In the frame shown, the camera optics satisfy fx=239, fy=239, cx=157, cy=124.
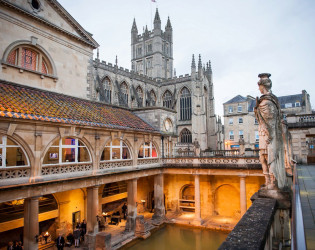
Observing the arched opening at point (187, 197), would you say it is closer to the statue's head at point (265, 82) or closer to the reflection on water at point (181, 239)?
the reflection on water at point (181, 239)

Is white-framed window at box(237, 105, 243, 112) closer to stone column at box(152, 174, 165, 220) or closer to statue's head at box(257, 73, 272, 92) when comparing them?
stone column at box(152, 174, 165, 220)

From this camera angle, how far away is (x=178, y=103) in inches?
2048

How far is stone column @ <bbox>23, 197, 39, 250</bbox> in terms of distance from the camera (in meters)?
12.4

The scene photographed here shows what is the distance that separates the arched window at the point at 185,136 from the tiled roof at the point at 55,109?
1152 inches

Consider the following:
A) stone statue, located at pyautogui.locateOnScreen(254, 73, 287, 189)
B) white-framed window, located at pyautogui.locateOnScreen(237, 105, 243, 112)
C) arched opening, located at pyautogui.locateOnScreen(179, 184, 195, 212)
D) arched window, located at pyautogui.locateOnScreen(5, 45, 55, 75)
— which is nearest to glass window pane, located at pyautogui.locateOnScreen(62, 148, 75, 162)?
arched window, located at pyautogui.locateOnScreen(5, 45, 55, 75)

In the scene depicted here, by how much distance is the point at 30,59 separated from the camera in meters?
16.4

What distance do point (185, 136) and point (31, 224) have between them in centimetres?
4036

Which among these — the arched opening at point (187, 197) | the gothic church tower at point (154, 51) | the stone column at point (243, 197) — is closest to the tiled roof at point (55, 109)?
the arched opening at point (187, 197)

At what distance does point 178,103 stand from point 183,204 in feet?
94.5

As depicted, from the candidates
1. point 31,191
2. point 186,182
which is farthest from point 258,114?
point 186,182

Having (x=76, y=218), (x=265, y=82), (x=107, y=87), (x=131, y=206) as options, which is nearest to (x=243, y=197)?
(x=131, y=206)

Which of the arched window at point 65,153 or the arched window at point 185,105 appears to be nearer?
the arched window at point 65,153

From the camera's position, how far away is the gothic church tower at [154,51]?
218 feet

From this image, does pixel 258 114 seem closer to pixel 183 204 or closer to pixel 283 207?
pixel 283 207
